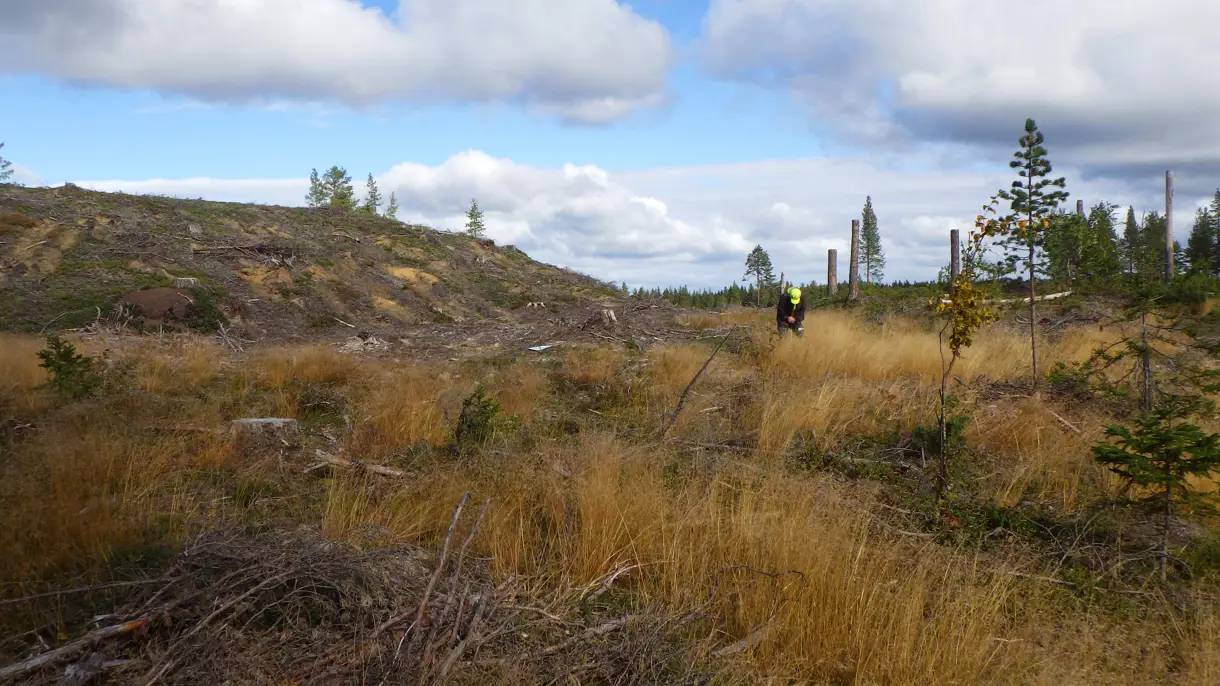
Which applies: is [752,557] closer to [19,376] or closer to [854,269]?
[19,376]

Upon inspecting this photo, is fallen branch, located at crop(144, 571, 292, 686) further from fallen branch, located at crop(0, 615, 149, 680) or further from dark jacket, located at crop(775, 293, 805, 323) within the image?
dark jacket, located at crop(775, 293, 805, 323)

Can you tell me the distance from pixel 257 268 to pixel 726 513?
18011mm

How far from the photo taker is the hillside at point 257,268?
15.4m

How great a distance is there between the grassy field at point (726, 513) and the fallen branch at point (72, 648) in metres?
0.22

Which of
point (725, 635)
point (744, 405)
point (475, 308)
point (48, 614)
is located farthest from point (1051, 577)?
point (475, 308)

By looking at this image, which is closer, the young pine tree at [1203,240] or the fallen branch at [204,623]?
the fallen branch at [204,623]

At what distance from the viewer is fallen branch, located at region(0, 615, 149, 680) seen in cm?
238

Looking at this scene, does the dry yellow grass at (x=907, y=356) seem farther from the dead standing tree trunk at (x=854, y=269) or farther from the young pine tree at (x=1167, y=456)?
the dead standing tree trunk at (x=854, y=269)

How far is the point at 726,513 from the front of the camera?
14.2 ft

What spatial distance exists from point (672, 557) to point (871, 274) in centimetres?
6798

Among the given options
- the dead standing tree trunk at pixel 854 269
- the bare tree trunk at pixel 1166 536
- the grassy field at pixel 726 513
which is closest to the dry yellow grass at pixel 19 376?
the grassy field at pixel 726 513

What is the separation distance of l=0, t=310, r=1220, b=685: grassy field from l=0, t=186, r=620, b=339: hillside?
8.93 m

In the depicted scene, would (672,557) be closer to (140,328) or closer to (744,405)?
(744,405)

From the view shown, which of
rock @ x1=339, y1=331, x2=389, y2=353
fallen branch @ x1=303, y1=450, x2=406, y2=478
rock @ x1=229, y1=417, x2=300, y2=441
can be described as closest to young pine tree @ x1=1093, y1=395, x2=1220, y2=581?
fallen branch @ x1=303, y1=450, x2=406, y2=478
